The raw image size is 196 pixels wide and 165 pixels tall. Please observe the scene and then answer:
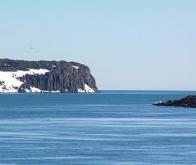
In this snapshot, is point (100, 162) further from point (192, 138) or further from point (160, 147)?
point (192, 138)

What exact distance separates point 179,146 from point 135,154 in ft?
25.0

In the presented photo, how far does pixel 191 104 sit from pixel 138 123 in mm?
72478

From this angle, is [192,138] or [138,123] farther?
[138,123]

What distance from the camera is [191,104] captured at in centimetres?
18500

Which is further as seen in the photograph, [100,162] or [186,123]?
[186,123]

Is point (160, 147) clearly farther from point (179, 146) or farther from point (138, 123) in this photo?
point (138, 123)

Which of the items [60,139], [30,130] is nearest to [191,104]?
[30,130]

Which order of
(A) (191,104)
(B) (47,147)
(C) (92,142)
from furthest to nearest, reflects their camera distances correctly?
(A) (191,104), (C) (92,142), (B) (47,147)

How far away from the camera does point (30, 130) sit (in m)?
95.7

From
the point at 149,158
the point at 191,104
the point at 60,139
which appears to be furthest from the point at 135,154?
the point at 191,104

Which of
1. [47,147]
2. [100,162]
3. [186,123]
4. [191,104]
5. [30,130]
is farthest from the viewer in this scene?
[191,104]

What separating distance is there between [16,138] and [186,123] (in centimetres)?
3734

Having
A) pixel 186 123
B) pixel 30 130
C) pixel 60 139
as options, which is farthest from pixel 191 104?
pixel 60 139

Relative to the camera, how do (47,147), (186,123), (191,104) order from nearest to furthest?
(47,147), (186,123), (191,104)
